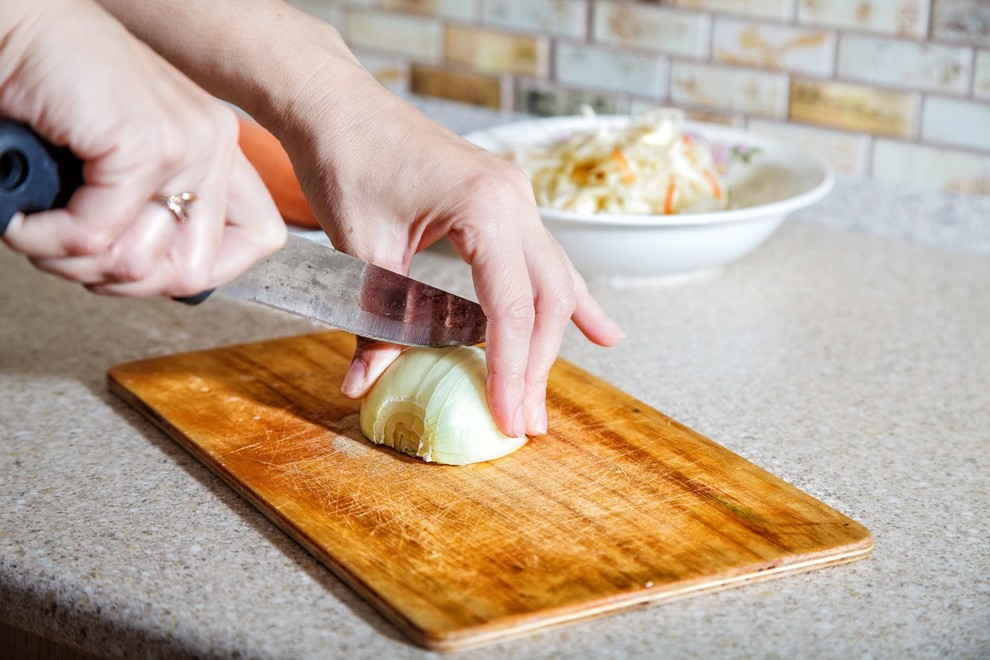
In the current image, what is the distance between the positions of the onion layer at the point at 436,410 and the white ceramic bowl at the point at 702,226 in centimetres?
38

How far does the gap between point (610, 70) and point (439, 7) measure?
0.36 meters

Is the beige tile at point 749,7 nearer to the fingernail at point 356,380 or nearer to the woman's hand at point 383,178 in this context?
the woman's hand at point 383,178

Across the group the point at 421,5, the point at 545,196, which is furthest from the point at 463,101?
the point at 545,196

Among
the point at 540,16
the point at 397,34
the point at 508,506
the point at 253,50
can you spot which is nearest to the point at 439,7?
the point at 397,34

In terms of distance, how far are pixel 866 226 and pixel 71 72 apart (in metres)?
1.34

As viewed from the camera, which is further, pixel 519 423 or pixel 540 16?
pixel 540 16

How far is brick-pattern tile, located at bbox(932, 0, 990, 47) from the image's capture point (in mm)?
1495

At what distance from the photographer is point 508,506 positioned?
0.88m

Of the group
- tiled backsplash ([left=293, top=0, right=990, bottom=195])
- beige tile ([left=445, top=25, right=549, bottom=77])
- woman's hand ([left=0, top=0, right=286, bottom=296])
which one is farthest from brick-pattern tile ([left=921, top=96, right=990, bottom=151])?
woman's hand ([left=0, top=0, right=286, bottom=296])

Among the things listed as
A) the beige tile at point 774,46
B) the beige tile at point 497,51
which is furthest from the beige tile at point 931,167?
the beige tile at point 497,51

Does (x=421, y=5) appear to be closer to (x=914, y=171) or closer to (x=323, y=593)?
(x=914, y=171)

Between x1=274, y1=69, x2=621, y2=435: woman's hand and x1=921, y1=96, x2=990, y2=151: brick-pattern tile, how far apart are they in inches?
32.6

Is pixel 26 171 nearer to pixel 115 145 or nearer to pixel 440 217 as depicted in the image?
pixel 115 145

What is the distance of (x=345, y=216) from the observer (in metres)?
0.99
